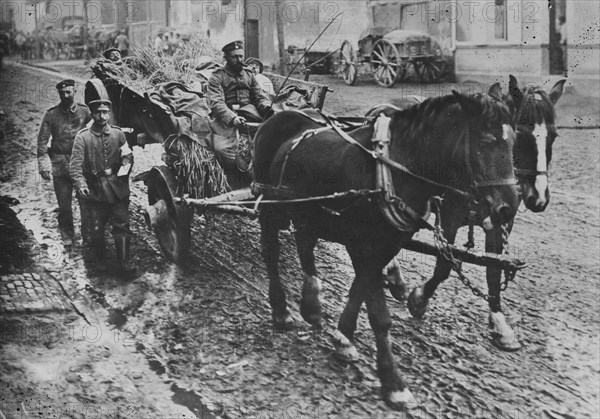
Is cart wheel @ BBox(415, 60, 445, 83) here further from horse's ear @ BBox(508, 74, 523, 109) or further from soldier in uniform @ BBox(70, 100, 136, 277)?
soldier in uniform @ BBox(70, 100, 136, 277)

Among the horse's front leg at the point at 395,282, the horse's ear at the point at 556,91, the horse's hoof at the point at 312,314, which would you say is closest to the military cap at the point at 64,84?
the horse's hoof at the point at 312,314

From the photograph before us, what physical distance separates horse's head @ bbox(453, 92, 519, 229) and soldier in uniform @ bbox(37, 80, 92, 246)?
8.64 ft

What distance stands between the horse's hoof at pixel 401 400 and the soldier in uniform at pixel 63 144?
7.56 feet

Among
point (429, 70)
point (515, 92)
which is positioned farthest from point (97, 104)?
point (429, 70)

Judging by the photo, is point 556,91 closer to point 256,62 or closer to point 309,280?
point 309,280

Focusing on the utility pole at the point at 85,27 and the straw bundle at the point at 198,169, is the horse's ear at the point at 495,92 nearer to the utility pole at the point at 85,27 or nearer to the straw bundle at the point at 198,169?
the straw bundle at the point at 198,169

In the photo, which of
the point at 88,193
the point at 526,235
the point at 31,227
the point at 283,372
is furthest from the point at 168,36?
the point at 526,235

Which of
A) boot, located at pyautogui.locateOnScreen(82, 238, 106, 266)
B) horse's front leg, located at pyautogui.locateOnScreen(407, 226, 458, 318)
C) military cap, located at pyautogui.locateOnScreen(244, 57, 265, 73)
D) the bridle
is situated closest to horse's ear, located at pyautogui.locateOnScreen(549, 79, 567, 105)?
the bridle

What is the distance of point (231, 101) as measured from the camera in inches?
209

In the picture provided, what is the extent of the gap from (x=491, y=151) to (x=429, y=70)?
3.80 metres

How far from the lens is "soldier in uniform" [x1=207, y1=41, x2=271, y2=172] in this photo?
505 centimetres

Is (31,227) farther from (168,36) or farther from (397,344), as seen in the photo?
(397,344)

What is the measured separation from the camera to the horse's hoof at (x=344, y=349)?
405 centimetres

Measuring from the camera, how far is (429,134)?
3617 millimetres
